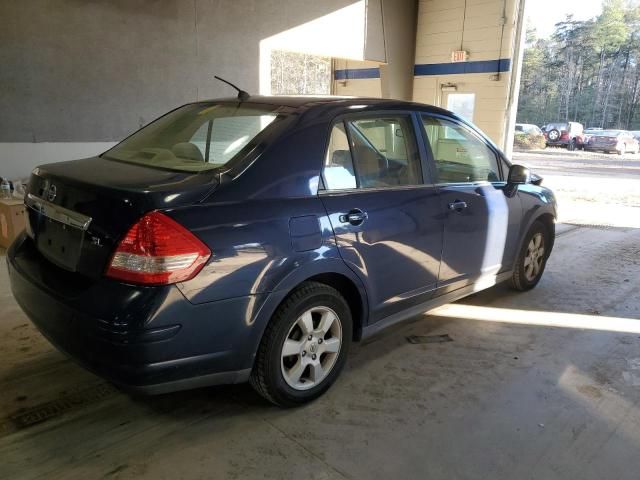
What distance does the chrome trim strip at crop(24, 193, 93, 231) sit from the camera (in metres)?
2.09

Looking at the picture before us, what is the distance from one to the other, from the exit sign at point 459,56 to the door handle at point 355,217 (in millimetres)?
8981

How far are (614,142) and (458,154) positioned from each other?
24291 millimetres

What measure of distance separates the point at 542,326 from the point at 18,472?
3316 millimetres

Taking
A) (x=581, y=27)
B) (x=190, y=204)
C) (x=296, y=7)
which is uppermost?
(x=581, y=27)

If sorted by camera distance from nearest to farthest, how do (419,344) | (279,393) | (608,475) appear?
(608,475)
(279,393)
(419,344)

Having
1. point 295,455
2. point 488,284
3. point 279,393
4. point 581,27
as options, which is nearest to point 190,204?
point 279,393

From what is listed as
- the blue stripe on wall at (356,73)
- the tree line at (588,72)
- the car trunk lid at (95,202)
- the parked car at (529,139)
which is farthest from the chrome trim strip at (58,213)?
the tree line at (588,72)

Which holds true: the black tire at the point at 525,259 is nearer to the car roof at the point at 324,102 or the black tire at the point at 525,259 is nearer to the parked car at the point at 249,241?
the parked car at the point at 249,241

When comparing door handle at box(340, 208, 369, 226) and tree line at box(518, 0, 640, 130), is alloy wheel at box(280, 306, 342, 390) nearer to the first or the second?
door handle at box(340, 208, 369, 226)

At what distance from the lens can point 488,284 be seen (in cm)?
375

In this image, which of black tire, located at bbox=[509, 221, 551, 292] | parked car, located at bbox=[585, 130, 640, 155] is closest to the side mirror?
black tire, located at bbox=[509, 221, 551, 292]

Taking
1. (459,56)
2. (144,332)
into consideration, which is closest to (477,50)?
(459,56)

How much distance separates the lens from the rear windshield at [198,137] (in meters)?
2.44

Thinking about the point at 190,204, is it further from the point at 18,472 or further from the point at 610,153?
the point at 610,153
